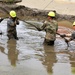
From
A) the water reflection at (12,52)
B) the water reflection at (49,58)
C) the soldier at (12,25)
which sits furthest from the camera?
the soldier at (12,25)

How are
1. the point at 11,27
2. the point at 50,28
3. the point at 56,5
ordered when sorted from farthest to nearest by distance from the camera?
the point at 56,5
the point at 11,27
the point at 50,28

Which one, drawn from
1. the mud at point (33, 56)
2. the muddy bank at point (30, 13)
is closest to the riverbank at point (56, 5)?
the muddy bank at point (30, 13)

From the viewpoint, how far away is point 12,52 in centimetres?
1040

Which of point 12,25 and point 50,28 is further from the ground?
point 50,28

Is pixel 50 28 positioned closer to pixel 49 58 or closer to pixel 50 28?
pixel 50 28

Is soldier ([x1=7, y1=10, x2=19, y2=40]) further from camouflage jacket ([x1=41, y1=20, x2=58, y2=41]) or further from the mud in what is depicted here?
camouflage jacket ([x1=41, y1=20, x2=58, y2=41])

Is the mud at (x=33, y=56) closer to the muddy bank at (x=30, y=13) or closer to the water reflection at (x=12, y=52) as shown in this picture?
the water reflection at (x=12, y=52)

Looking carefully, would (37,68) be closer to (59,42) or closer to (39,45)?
(39,45)

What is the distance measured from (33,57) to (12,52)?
36.7 inches

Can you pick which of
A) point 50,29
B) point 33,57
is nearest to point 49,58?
point 33,57

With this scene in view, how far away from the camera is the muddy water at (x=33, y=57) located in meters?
8.49

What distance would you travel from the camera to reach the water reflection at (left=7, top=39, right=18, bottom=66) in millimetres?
9399

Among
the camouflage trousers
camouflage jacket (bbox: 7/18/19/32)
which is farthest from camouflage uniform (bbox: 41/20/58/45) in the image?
the camouflage trousers

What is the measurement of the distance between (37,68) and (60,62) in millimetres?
1084
